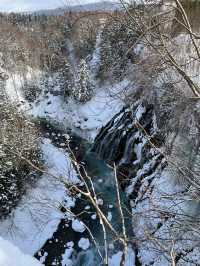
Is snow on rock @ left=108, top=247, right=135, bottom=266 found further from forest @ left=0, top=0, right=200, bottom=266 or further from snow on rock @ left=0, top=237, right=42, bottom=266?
snow on rock @ left=0, top=237, right=42, bottom=266

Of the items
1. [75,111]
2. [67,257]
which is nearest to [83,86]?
[75,111]

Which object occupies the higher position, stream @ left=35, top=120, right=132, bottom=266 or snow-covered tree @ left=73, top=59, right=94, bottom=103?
snow-covered tree @ left=73, top=59, right=94, bottom=103

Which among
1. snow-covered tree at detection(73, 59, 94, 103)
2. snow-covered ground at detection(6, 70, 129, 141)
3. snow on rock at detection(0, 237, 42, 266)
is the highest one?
snow on rock at detection(0, 237, 42, 266)

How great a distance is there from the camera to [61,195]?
1595 centimetres

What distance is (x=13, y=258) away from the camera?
362 cm

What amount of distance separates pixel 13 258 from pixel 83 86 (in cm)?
2577

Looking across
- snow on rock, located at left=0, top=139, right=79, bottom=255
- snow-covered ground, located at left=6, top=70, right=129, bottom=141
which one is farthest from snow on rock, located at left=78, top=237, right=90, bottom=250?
snow-covered ground, located at left=6, top=70, right=129, bottom=141

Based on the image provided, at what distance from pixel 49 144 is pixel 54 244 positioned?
962cm

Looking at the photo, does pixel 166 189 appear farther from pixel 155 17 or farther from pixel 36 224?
pixel 155 17

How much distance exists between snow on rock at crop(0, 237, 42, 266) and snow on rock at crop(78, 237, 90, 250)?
958 centimetres

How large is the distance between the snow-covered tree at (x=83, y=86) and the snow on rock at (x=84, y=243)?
17.2 m

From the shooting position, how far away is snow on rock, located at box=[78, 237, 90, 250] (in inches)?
509

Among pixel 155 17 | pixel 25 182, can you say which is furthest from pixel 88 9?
pixel 25 182

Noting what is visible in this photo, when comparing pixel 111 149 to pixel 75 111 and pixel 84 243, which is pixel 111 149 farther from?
pixel 75 111
